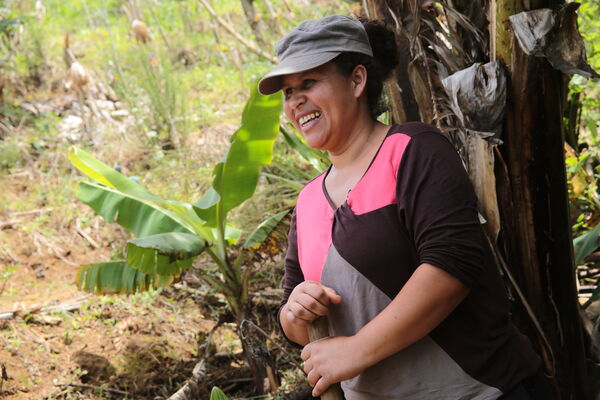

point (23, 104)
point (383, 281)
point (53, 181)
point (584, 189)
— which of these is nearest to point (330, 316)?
point (383, 281)

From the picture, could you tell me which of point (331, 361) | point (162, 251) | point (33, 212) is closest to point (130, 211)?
point (162, 251)

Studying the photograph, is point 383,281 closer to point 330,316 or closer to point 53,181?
point 330,316

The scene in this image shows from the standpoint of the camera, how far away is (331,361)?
1.39 m

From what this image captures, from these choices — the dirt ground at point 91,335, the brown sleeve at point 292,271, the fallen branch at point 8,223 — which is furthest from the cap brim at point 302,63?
the fallen branch at point 8,223

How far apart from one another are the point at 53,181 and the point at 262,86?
5792 mm

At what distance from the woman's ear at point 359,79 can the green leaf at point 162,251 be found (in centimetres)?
162

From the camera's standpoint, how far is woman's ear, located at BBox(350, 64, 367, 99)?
5.18ft

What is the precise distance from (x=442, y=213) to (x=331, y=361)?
17.9 inches

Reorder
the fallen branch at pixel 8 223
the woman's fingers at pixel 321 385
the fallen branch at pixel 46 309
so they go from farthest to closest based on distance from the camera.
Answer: the fallen branch at pixel 8 223 < the fallen branch at pixel 46 309 < the woman's fingers at pixel 321 385

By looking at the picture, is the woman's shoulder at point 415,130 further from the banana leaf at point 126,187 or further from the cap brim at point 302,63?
the banana leaf at point 126,187

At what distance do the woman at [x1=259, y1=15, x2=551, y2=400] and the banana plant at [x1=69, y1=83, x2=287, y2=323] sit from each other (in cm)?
157

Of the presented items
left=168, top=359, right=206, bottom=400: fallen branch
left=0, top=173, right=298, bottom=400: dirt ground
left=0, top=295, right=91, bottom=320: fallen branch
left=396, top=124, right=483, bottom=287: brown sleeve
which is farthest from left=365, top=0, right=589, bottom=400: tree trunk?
left=0, top=295, right=91, bottom=320: fallen branch

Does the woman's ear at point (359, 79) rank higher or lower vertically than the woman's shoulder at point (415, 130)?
higher

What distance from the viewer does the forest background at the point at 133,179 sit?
12.4 feet
